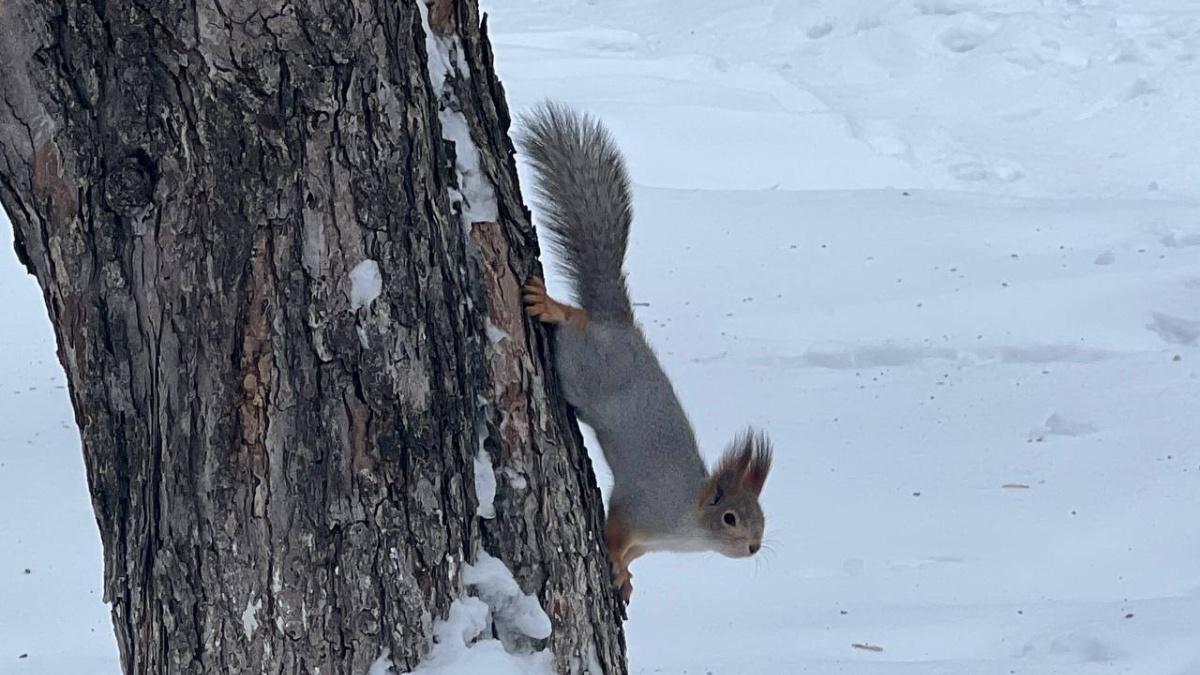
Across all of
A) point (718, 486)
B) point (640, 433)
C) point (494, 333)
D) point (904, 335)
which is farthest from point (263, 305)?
point (904, 335)

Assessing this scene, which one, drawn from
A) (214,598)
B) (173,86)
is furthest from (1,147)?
(214,598)

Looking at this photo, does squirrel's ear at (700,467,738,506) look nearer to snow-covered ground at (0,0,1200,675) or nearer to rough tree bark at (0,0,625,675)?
snow-covered ground at (0,0,1200,675)

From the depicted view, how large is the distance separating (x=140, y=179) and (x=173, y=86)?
3.9 inches

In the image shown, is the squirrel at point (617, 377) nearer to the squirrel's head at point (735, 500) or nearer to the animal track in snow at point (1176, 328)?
the squirrel's head at point (735, 500)

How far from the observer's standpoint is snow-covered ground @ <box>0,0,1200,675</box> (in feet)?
9.77

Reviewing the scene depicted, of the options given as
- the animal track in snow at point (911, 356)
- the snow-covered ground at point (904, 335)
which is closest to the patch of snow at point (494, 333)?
the snow-covered ground at point (904, 335)

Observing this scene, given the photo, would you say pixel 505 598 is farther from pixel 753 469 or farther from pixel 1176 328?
pixel 1176 328

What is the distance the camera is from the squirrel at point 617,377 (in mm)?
2115

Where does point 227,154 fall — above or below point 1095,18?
below

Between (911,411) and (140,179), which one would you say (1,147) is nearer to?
(140,179)

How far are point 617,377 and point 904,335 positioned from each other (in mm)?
2641

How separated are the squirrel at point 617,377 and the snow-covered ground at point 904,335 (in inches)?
18.8

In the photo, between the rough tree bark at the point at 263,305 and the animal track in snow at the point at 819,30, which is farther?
the animal track in snow at the point at 819,30

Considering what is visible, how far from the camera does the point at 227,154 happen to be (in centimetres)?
138
